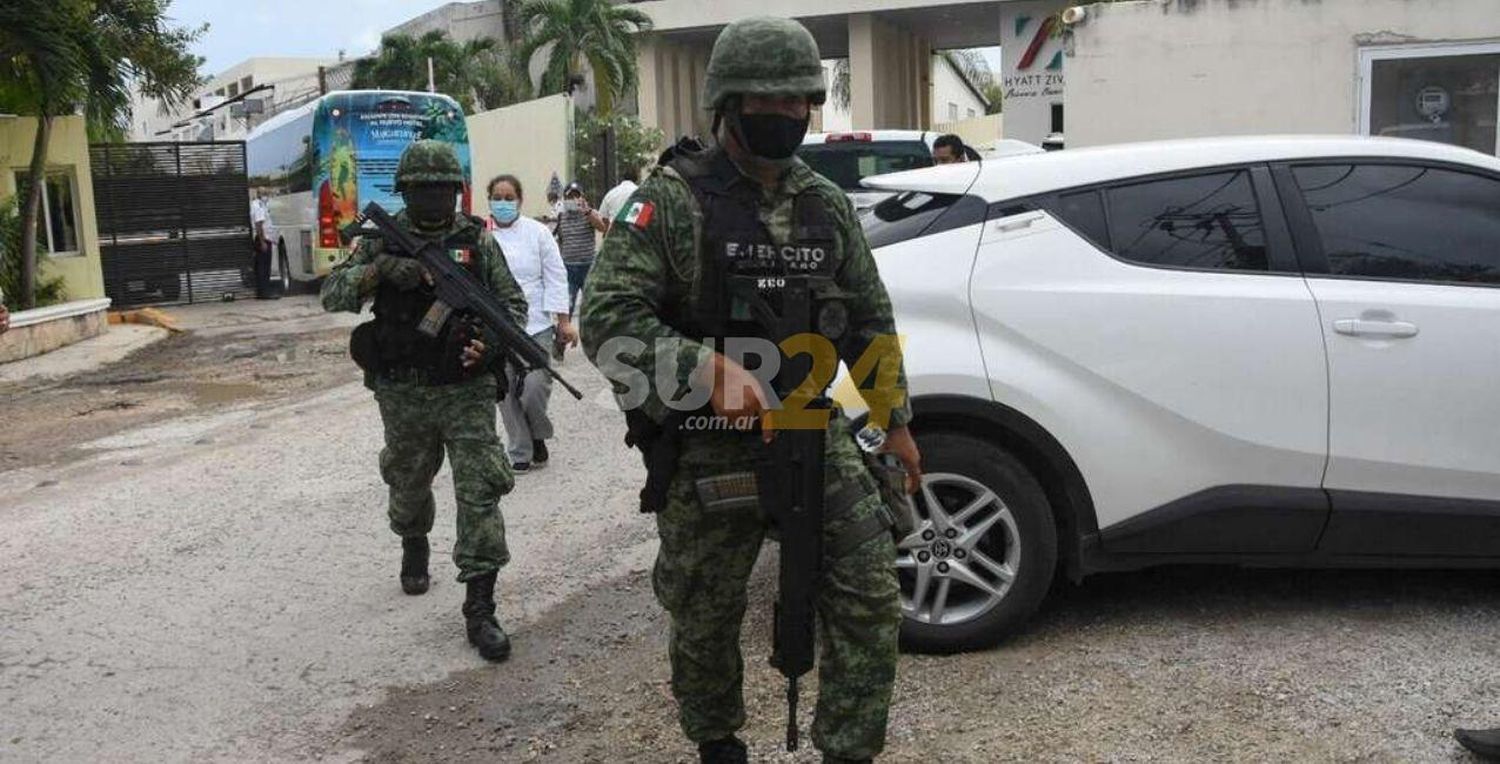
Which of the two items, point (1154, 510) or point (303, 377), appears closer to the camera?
point (1154, 510)

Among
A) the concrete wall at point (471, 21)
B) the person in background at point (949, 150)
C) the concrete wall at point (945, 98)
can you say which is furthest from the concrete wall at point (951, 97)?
the person in background at point (949, 150)

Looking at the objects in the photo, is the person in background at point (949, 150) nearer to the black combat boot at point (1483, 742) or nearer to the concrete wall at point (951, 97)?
the black combat boot at point (1483, 742)

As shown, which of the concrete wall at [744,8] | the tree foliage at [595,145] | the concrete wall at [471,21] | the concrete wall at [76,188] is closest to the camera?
the concrete wall at [76,188]


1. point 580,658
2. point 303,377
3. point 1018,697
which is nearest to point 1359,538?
point 1018,697

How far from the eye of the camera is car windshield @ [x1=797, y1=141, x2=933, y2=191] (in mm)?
12273

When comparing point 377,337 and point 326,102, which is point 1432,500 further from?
point 326,102

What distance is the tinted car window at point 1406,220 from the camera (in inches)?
169

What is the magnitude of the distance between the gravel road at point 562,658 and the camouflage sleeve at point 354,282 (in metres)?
1.19

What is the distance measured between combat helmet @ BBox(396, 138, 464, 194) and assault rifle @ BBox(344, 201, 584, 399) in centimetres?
16

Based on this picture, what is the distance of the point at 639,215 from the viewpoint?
2.99m

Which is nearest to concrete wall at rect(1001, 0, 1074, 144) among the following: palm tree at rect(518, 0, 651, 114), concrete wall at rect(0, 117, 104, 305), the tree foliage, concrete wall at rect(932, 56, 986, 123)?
the tree foliage

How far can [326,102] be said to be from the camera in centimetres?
1905

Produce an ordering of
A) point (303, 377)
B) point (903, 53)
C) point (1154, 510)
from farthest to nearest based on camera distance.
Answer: point (903, 53) < point (303, 377) < point (1154, 510)

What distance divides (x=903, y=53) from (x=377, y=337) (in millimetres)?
30918
